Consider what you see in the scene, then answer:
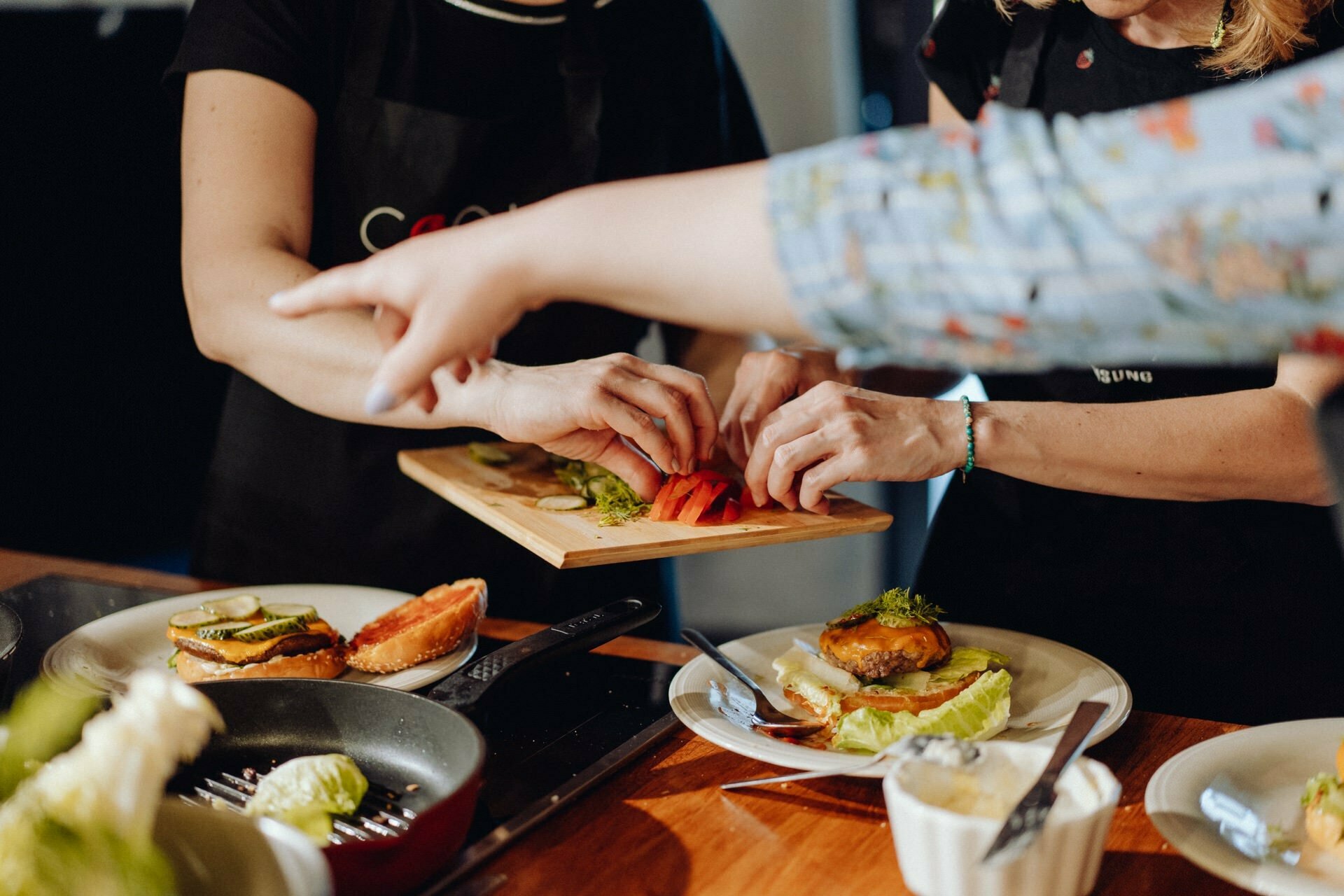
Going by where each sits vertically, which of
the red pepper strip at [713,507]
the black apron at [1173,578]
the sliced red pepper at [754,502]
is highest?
the red pepper strip at [713,507]

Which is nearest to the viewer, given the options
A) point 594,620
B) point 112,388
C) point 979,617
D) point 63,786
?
point 63,786

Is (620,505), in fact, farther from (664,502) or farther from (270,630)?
(270,630)

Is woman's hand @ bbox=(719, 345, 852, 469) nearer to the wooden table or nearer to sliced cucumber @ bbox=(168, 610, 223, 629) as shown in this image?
the wooden table

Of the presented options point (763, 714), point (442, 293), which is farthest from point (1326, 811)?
point (442, 293)

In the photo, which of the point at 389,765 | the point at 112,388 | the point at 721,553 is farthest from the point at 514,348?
the point at 112,388

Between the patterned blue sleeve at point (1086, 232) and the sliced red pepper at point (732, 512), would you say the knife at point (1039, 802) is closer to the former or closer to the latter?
the patterned blue sleeve at point (1086, 232)

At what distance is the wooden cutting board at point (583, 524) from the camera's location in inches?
60.8

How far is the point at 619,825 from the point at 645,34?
60.8 inches

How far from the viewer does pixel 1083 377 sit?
1.79 m

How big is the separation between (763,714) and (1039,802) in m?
0.47

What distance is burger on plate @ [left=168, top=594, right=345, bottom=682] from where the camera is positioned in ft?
4.50

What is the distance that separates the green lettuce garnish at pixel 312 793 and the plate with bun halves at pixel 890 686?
37cm

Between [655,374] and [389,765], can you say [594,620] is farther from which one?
[655,374]

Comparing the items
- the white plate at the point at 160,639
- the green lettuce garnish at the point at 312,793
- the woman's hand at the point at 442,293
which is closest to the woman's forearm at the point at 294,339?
the white plate at the point at 160,639
